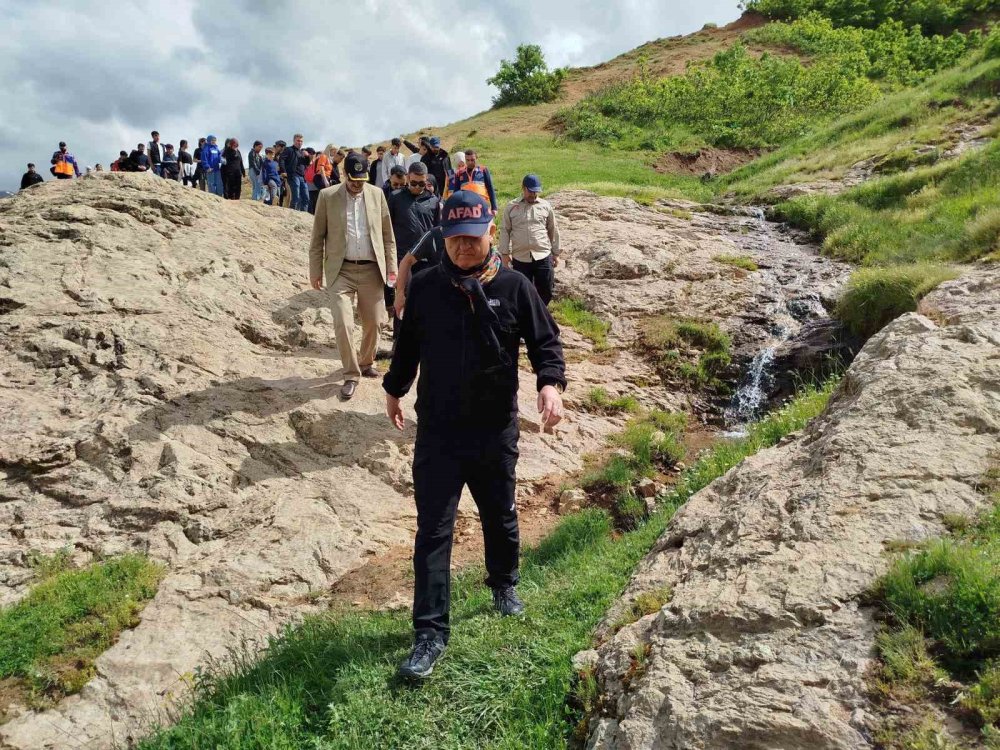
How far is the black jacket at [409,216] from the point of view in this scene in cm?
772

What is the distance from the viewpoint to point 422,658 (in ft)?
11.3

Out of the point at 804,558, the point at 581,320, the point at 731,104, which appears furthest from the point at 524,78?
the point at 804,558

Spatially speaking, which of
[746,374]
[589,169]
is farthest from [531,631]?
[589,169]

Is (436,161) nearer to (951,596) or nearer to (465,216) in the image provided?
(465,216)

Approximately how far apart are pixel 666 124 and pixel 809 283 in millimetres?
23040

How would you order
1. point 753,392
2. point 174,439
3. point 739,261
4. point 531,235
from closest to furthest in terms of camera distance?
point 174,439, point 531,235, point 753,392, point 739,261

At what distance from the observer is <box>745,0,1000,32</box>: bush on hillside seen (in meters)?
38.4

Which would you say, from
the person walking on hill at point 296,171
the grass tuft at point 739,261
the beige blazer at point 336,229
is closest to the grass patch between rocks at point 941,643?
the beige blazer at point 336,229

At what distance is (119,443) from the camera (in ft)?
19.4

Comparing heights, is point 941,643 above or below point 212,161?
below

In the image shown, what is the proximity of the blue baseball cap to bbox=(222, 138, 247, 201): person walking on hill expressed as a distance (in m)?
13.2

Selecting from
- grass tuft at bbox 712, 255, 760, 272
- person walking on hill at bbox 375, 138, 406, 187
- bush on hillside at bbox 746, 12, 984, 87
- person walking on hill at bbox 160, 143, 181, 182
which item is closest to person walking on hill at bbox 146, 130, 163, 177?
person walking on hill at bbox 160, 143, 181, 182

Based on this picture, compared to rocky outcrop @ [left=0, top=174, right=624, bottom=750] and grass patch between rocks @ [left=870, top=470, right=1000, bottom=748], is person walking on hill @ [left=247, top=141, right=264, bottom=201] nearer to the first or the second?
rocky outcrop @ [left=0, top=174, right=624, bottom=750]

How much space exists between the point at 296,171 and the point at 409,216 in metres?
8.89
